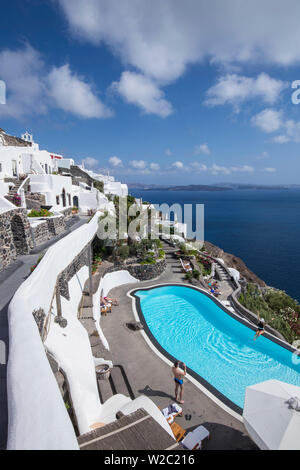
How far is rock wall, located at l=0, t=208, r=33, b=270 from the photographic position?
8.64 m

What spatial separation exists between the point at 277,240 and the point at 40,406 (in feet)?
240

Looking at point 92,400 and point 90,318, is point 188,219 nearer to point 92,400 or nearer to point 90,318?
point 90,318

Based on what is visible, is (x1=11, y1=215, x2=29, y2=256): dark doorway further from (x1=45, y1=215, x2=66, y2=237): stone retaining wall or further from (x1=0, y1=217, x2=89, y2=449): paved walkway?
(x1=45, y1=215, x2=66, y2=237): stone retaining wall

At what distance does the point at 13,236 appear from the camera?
382 inches

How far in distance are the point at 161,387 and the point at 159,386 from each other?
0.09m

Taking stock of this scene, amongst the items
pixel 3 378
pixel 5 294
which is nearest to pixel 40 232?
pixel 5 294

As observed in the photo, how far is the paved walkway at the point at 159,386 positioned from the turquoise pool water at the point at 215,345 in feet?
4.43

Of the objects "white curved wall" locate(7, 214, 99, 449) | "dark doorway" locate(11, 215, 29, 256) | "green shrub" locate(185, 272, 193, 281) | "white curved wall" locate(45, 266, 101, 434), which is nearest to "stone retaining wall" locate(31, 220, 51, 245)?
"dark doorway" locate(11, 215, 29, 256)

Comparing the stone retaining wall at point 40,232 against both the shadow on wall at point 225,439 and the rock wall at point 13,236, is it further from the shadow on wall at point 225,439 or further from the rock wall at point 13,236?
the shadow on wall at point 225,439

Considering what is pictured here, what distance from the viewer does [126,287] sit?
18.3 metres

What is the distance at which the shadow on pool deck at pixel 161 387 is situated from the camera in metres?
6.79

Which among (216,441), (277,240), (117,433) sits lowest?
(277,240)

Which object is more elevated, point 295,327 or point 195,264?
point 195,264

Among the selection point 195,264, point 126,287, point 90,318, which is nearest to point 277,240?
point 195,264
